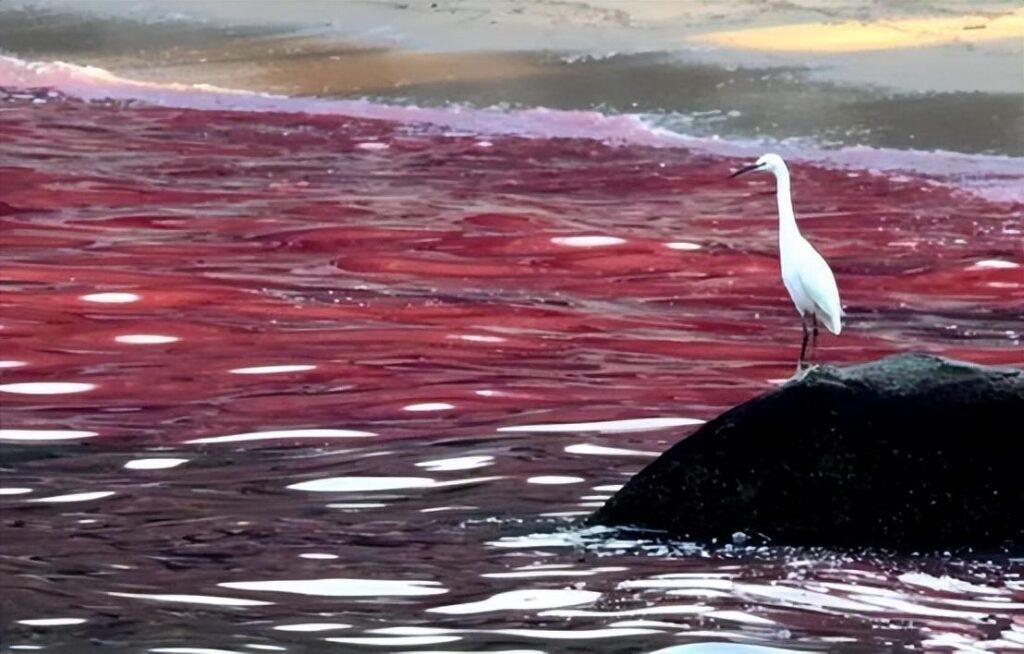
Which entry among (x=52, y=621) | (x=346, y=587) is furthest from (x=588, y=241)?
(x=52, y=621)

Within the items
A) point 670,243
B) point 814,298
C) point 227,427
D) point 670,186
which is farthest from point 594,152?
point 227,427

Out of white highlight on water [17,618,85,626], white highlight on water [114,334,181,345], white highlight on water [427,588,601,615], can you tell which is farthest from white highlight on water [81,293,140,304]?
white highlight on water [17,618,85,626]

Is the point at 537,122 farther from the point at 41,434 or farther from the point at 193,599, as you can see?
the point at 193,599

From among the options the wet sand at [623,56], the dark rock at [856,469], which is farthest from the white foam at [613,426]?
the wet sand at [623,56]

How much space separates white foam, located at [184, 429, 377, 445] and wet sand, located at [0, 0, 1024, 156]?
7.07 metres

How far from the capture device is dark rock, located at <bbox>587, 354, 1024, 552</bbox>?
6152mm

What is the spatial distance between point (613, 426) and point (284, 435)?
3.23 ft

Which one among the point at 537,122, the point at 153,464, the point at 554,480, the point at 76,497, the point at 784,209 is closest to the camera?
the point at 76,497

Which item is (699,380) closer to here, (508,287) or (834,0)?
(508,287)

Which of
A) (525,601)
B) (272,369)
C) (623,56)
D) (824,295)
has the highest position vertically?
(623,56)

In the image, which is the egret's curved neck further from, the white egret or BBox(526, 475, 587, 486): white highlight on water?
BBox(526, 475, 587, 486): white highlight on water

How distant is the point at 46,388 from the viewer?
26.5ft

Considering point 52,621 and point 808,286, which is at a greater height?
point 808,286

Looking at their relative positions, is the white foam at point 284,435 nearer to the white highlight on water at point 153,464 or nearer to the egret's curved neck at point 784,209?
the white highlight on water at point 153,464
